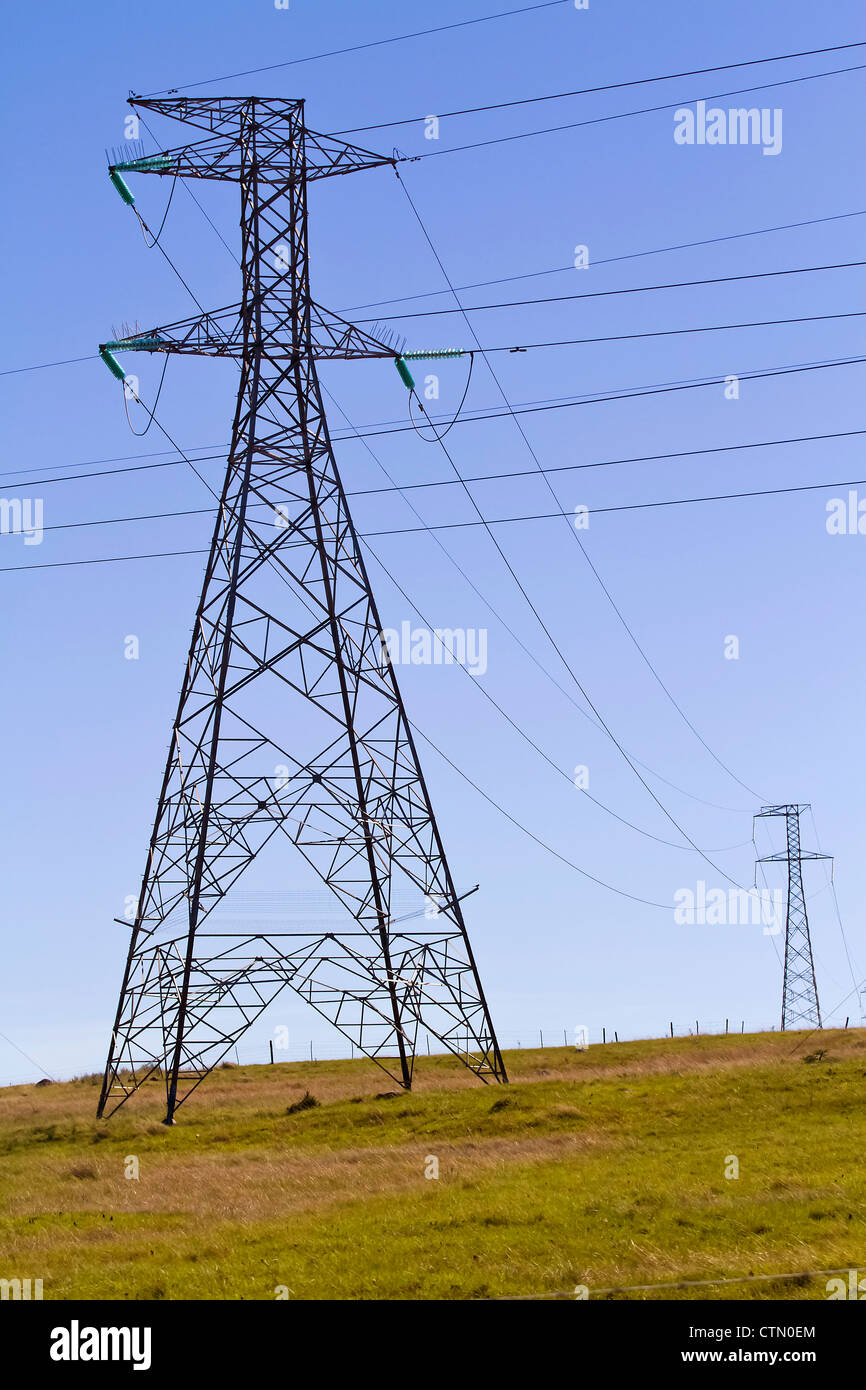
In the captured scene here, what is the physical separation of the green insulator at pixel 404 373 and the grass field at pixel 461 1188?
21095 mm

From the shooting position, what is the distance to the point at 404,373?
4322cm

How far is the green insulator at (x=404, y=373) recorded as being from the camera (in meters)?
43.0

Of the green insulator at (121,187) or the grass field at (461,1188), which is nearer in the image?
the grass field at (461,1188)

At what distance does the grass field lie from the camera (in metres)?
18.8

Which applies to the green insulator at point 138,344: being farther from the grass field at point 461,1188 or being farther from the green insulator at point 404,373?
the grass field at point 461,1188

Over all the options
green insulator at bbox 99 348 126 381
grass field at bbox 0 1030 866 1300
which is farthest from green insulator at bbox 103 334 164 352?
grass field at bbox 0 1030 866 1300

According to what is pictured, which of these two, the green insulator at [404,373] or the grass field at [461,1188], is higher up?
the green insulator at [404,373]

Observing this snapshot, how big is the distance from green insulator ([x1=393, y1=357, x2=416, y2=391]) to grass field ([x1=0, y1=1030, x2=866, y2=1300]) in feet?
69.2

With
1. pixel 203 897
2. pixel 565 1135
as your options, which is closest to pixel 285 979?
pixel 203 897

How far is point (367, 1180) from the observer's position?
28.0 m

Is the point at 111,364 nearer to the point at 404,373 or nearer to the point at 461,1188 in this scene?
the point at 404,373

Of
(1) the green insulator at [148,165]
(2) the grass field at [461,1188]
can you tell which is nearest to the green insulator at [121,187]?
(1) the green insulator at [148,165]
